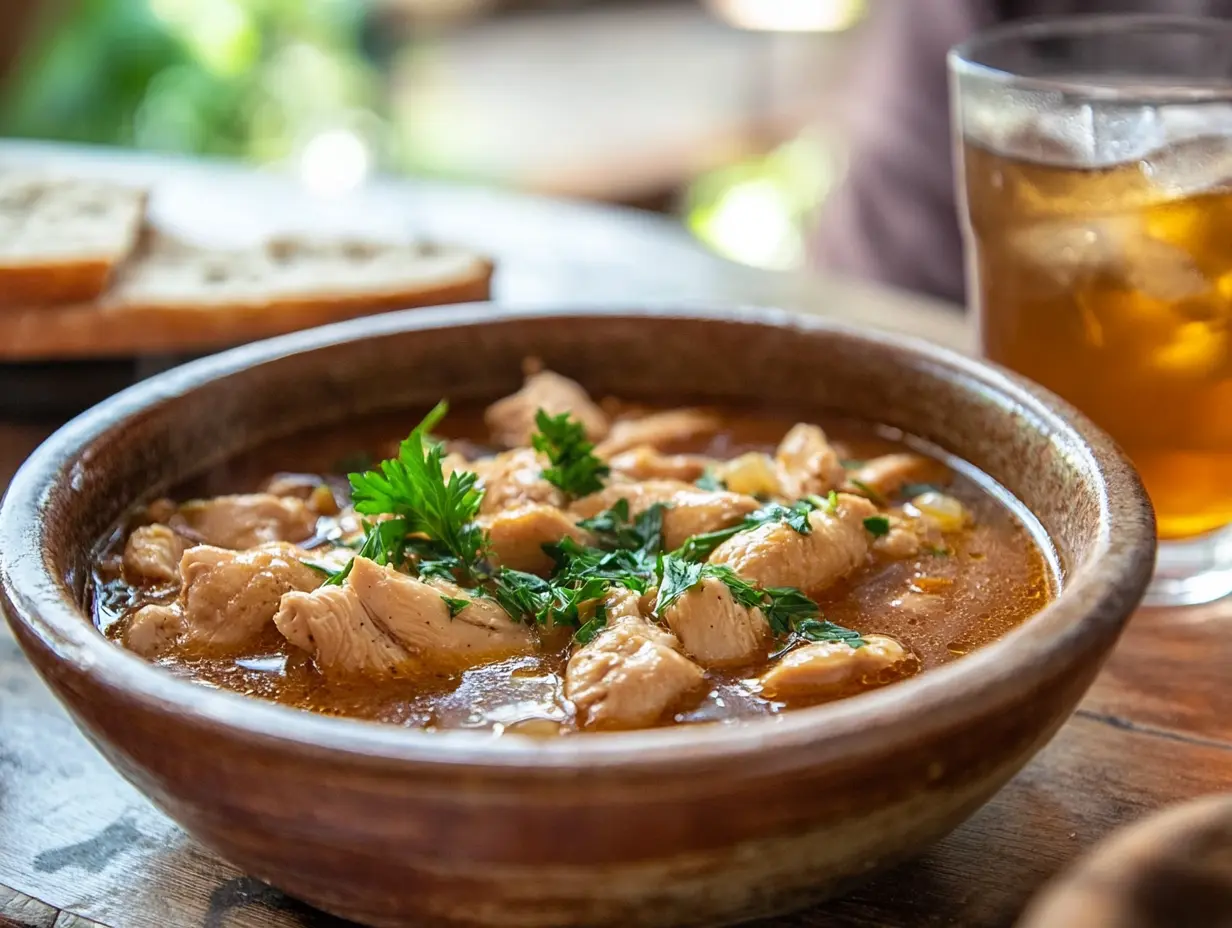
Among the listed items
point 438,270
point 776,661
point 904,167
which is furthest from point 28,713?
point 904,167

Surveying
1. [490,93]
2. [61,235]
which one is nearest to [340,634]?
[61,235]

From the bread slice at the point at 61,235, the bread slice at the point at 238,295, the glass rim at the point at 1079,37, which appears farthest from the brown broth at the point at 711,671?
the bread slice at the point at 61,235

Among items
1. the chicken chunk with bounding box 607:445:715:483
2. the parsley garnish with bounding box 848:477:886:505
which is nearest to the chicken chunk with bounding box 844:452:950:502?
the parsley garnish with bounding box 848:477:886:505

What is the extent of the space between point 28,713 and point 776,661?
978 millimetres

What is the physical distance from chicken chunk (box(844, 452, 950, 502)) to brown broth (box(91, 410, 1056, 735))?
1.1 inches

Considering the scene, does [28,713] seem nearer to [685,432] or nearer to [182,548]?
[182,548]

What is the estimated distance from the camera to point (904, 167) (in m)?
4.61

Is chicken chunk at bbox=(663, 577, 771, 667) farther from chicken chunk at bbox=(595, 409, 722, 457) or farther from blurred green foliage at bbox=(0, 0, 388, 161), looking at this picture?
blurred green foliage at bbox=(0, 0, 388, 161)

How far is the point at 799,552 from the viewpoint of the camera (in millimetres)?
1648

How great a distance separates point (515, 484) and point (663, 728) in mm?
582

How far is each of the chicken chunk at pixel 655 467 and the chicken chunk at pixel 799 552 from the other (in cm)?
31

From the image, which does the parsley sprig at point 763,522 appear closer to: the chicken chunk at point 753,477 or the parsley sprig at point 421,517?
the chicken chunk at point 753,477

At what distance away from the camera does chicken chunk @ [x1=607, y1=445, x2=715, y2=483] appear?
6.54 ft

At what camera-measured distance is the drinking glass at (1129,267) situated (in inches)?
77.3
